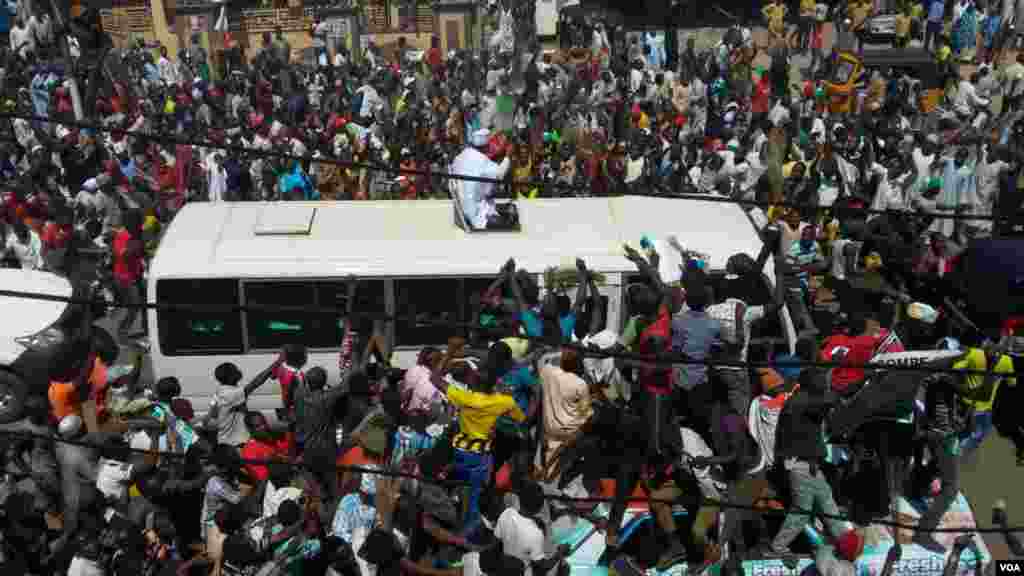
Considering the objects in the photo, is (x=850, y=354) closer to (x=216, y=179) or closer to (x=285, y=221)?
(x=285, y=221)

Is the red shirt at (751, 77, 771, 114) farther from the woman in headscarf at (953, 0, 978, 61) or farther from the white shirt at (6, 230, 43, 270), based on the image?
the white shirt at (6, 230, 43, 270)

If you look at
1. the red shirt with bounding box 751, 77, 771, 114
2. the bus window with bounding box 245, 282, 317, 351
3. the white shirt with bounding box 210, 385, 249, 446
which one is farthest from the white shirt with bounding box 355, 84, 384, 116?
the white shirt with bounding box 210, 385, 249, 446

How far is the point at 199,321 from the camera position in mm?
8273

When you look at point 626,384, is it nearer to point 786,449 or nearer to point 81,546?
point 786,449

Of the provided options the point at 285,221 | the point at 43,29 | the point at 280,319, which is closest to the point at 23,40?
the point at 43,29

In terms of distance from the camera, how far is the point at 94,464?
6.96 metres

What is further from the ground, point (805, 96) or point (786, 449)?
point (805, 96)

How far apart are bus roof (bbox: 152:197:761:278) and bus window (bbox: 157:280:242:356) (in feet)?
0.35

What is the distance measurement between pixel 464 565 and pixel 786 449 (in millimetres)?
2138

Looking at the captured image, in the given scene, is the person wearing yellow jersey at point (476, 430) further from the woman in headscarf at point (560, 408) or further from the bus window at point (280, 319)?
the bus window at point (280, 319)

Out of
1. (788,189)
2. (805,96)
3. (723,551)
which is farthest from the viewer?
(805,96)

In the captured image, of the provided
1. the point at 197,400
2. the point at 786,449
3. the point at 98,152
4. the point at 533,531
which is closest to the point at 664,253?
the point at 786,449

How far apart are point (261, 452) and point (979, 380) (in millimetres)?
4793

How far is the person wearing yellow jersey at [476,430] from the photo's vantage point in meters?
6.71
